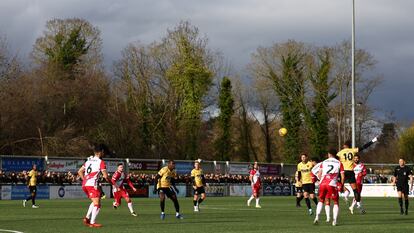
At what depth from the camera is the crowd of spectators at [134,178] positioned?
49.8m

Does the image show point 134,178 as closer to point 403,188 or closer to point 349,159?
point 349,159

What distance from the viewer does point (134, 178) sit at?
57375 millimetres

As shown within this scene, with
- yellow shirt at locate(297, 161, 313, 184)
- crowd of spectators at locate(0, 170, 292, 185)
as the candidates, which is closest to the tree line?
crowd of spectators at locate(0, 170, 292, 185)

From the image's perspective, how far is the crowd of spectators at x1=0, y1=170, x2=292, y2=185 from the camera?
49844 millimetres

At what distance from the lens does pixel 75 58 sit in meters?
80.1

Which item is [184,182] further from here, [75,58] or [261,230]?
[261,230]

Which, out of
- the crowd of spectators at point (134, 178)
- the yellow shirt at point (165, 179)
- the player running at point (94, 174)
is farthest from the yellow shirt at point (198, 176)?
the crowd of spectators at point (134, 178)

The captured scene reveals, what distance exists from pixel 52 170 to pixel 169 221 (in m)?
30.2

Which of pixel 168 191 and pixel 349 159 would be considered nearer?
pixel 168 191

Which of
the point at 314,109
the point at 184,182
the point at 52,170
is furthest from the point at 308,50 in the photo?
the point at 52,170

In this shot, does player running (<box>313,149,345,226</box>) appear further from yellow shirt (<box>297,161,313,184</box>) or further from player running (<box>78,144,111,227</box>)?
yellow shirt (<box>297,161,313,184</box>)

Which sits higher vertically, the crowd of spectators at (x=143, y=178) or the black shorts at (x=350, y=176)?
the black shorts at (x=350, y=176)

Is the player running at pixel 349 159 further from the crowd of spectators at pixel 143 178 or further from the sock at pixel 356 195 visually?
the crowd of spectators at pixel 143 178

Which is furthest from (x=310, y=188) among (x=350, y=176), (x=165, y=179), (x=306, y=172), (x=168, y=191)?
(x=165, y=179)
